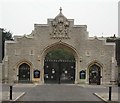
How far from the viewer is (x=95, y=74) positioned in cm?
5447

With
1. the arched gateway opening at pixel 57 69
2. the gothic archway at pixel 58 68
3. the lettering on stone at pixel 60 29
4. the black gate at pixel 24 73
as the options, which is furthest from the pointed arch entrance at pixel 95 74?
the black gate at pixel 24 73

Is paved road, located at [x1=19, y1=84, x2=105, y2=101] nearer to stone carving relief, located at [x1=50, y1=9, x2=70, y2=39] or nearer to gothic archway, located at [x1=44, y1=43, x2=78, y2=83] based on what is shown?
stone carving relief, located at [x1=50, y1=9, x2=70, y2=39]

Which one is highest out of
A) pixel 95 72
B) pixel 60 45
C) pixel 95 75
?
pixel 60 45

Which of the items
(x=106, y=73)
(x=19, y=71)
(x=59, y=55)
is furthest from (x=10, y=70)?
(x=59, y=55)

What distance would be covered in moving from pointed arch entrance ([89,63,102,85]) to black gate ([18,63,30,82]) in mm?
8251

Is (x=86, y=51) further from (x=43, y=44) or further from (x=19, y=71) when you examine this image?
(x=19, y=71)

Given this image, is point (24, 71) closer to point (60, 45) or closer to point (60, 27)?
point (60, 45)

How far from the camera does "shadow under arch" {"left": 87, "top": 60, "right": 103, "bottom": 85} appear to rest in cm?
5381

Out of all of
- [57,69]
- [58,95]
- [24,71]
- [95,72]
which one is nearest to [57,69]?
[57,69]

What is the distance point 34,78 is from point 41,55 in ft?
10.3

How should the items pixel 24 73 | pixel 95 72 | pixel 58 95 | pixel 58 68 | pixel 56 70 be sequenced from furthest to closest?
pixel 56 70
pixel 58 68
pixel 95 72
pixel 24 73
pixel 58 95

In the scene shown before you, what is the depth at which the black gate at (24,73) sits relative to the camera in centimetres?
5362

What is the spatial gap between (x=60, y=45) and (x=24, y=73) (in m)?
6.01

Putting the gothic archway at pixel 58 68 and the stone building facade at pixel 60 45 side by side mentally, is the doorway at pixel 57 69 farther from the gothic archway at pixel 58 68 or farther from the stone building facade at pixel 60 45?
the stone building facade at pixel 60 45
